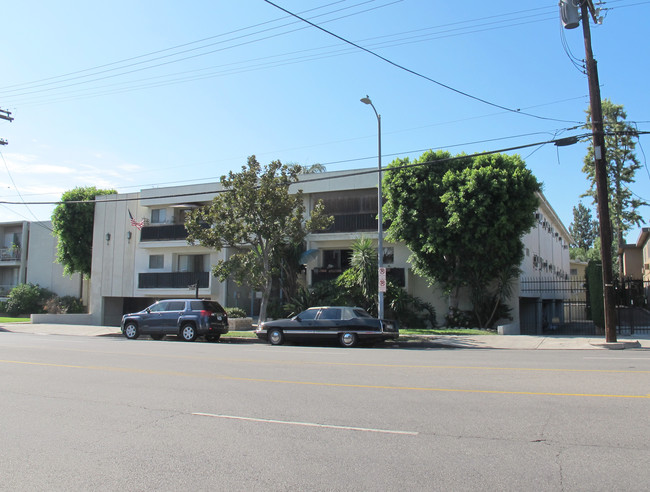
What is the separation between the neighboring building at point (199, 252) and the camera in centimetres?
2842

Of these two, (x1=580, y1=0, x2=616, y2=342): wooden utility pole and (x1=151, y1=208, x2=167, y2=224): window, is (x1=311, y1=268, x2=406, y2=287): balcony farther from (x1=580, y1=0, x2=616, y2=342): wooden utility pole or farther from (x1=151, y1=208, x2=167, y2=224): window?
(x1=151, y1=208, x2=167, y2=224): window

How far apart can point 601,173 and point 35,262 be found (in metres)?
40.9

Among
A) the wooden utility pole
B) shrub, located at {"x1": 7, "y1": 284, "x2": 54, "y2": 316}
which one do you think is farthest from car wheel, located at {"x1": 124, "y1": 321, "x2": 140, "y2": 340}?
shrub, located at {"x1": 7, "y1": 284, "x2": 54, "y2": 316}

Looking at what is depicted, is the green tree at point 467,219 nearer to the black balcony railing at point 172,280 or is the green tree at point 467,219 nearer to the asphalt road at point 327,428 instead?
the asphalt road at point 327,428

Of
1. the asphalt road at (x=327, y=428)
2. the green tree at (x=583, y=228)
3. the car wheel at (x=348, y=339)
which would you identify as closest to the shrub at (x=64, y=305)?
the car wheel at (x=348, y=339)

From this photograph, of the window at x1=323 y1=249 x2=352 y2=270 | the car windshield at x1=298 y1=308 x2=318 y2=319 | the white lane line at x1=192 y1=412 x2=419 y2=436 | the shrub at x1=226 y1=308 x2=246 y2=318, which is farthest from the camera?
the window at x1=323 y1=249 x2=352 y2=270

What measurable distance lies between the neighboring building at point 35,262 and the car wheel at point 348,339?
94.1ft

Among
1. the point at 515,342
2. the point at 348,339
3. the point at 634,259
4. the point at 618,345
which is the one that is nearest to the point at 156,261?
the point at 348,339

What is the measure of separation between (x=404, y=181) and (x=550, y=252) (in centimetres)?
1937

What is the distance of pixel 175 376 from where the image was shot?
36.0 ft

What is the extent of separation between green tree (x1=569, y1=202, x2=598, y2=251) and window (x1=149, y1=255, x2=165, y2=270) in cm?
8046

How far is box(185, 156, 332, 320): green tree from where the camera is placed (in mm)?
23531

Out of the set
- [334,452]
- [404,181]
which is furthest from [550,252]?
[334,452]

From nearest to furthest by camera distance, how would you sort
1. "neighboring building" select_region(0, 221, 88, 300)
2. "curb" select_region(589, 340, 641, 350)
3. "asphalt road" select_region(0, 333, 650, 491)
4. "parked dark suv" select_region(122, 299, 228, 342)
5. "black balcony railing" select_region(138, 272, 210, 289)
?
"asphalt road" select_region(0, 333, 650, 491), "curb" select_region(589, 340, 641, 350), "parked dark suv" select_region(122, 299, 228, 342), "black balcony railing" select_region(138, 272, 210, 289), "neighboring building" select_region(0, 221, 88, 300)
